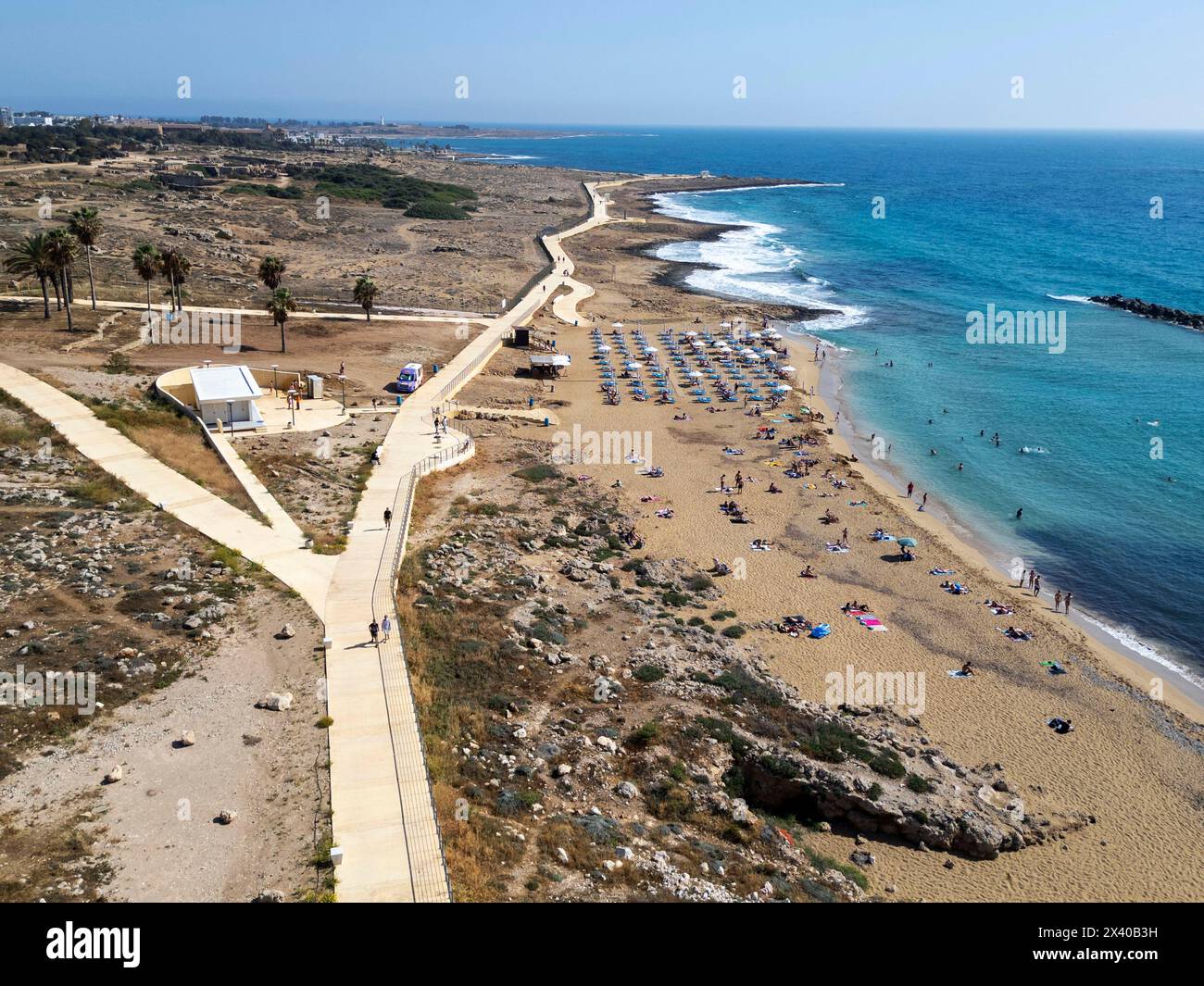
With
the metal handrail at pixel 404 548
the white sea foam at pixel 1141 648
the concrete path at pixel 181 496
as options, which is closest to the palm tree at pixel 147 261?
the concrete path at pixel 181 496

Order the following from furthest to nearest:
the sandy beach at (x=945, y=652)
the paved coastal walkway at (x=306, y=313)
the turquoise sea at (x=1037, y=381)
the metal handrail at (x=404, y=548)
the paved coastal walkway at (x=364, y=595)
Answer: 1. the paved coastal walkway at (x=306, y=313)
2. the turquoise sea at (x=1037, y=381)
3. the sandy beach at (x=945, y=652)
4. the metal handrail at (x=404, y=548)
5. the paved coastal walkway at (x=364, y=595)

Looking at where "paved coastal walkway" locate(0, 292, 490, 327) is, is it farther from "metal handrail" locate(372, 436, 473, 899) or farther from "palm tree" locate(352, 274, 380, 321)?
"metal handrail" locate(372, 436, 473, 899)

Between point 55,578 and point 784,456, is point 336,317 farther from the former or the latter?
point 55,578

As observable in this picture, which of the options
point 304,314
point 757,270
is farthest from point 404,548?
point 757,270

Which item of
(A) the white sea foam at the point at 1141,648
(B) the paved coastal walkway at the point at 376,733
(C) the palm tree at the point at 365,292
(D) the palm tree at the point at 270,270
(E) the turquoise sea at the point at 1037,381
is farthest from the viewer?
(C) the palm tree at the point at 365,292

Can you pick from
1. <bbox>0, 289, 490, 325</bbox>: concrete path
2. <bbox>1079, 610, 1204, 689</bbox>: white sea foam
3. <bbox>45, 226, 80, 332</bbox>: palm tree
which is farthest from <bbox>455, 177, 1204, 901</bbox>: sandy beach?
<bbox>45, 226, 80, 332</bbox>: palm tree

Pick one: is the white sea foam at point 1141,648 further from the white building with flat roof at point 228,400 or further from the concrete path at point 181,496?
the white building with flat roof at point 228,400

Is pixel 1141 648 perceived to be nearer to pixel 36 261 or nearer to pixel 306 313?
pixel 306 313
